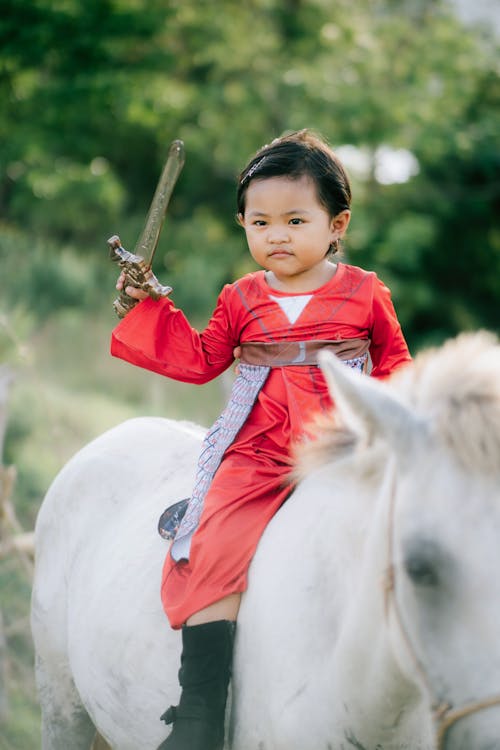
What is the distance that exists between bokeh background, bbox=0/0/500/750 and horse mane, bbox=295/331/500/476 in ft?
28.6

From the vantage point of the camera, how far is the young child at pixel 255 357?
2031 mm

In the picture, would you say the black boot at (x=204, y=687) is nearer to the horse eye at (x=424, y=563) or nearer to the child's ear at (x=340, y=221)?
the horse eye at (x=424, y=563)

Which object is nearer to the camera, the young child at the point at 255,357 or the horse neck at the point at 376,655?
the horse neck at the point at 376,655

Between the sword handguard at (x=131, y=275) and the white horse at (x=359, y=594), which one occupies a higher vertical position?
the sword handguard at (x=131, y=275)

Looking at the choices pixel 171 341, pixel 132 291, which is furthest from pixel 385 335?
pixel 132 291

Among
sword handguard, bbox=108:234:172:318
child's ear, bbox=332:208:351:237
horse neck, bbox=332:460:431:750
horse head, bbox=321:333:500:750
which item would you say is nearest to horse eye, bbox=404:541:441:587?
horse head, bbox=321:333:500:750

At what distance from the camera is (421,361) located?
1.71 meters

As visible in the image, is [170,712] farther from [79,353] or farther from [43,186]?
[43,186]

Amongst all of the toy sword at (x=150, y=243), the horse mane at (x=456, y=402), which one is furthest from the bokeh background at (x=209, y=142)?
the horse mane at (x=456, y=402)

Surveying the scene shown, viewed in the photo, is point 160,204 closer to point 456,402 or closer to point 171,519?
point 171,519

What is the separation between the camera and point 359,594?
5.49 feet

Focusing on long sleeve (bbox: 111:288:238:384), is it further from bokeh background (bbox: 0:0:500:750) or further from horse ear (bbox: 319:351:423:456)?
bokeh background (bbox: 0:0:500:750)

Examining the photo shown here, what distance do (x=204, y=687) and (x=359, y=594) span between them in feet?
1.79

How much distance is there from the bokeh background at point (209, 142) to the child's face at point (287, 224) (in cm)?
816
